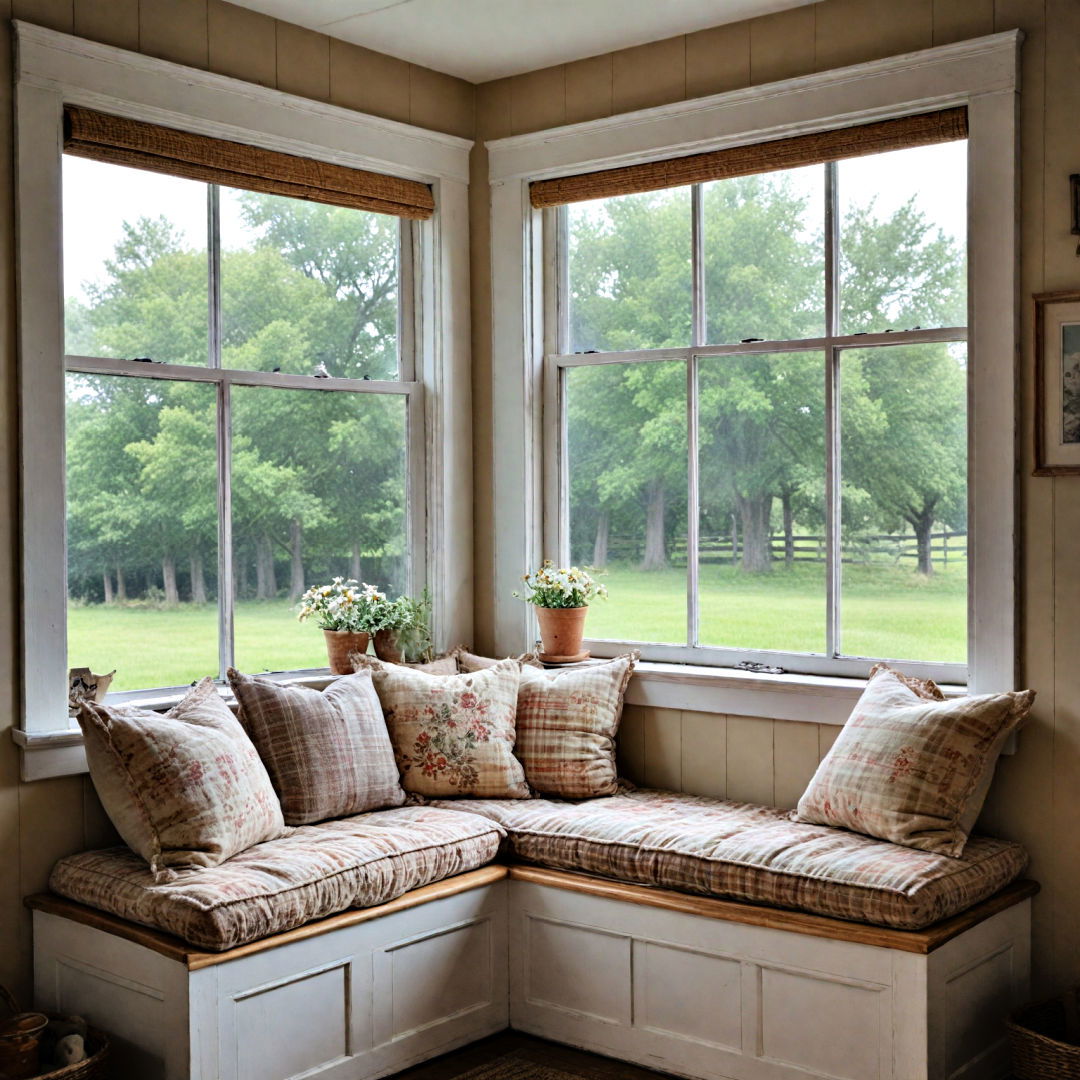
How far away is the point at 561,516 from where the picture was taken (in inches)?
175

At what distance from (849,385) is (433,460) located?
1.48 metres

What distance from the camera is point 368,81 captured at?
4.15 meters

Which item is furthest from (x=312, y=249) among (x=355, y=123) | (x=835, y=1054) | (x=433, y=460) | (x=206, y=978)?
(x=835, y=1054)

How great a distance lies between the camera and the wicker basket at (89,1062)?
9.11 feet

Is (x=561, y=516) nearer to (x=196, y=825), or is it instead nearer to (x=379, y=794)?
(x=379, y=794)

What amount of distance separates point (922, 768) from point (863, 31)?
2140 mm

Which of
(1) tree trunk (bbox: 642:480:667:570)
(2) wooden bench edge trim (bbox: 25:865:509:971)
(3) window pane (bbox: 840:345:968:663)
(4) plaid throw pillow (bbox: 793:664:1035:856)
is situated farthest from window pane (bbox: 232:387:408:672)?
(4) plaid throw pillow (bbox: 793:664:1035:856)

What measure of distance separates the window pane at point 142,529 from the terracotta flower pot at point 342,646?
1.28 feet

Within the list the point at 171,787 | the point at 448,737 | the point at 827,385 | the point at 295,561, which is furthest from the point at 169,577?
the point at 827,385

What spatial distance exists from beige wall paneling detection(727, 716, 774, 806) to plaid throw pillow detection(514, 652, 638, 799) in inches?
14.6

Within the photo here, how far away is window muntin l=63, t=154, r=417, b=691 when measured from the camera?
3.56m

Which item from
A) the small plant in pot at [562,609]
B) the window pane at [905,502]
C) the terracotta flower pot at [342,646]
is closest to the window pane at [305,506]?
the terracotta flower pot at [342,646]

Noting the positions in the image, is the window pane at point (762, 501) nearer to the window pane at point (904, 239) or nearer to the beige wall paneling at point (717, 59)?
the window pane at point (904, 239)

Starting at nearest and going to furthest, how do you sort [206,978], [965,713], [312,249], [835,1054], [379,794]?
1. [206,978]
2. [835,1054]
3. [965,713]
4. [379,794]
5. [312,249]
